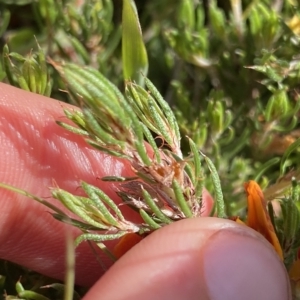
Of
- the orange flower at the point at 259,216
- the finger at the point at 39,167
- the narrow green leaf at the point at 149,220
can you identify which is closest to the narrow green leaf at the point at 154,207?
the narrow green leaf at the point at 149,220

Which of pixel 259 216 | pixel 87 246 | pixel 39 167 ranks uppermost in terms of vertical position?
pixel 259 216

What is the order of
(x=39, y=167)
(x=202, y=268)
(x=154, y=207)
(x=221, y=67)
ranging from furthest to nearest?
(x=221, y=67) → (x=39, y=167) → (x=202, y=268) → (x=154, y=207)

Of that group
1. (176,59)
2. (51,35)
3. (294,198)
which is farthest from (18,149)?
(294,198)

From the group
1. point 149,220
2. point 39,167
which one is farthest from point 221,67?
point 149,220

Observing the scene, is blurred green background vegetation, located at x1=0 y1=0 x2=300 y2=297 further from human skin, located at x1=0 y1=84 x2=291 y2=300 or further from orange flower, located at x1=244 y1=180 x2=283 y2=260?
orange flower, located at x1=244 y1=180 x2=283 y2=260

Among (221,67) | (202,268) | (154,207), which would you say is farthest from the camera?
(221,67)

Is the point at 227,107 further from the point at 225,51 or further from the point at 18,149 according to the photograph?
the point at 18,149

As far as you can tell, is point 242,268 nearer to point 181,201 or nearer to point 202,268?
point 202,268

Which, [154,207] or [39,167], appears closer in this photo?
[154,207]
